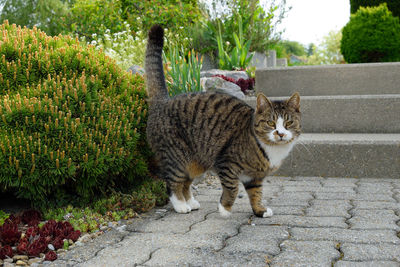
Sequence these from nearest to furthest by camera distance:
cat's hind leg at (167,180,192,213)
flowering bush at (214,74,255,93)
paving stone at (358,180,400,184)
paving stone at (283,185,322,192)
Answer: cat's hind leg at (167,180,192,213) → paving stone at (283,185,322,192) → paving stone at (358,180,400,184) → flowering bush at (214,74,255,93)

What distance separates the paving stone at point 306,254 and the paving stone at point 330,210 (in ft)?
2.40

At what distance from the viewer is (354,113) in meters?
5.74

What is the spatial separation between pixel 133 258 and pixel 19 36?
2458 millimetres

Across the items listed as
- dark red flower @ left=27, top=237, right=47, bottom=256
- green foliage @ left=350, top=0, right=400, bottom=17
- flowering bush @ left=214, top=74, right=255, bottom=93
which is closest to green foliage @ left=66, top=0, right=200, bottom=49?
flowering bush @ left=214, top=74, right=255, bottom=93

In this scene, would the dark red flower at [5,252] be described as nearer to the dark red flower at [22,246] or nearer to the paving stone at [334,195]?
the dark red flower at [22,246]

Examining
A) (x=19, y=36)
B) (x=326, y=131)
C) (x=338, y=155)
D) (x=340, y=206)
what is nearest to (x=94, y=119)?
(x=19, y=36)

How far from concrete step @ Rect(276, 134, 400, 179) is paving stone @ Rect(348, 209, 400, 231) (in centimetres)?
142

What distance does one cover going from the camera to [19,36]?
4.06 meters

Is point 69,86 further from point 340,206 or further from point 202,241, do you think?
point 340,206

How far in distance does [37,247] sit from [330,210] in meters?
2.28

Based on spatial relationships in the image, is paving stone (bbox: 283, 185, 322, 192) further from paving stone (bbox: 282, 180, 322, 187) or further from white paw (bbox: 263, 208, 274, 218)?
white paw (bbox: 263, 208, 274, 218)

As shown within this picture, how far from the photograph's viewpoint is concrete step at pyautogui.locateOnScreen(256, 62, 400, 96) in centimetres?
679

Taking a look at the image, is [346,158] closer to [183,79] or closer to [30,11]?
[183,79]

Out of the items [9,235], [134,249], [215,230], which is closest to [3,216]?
[9,235]
